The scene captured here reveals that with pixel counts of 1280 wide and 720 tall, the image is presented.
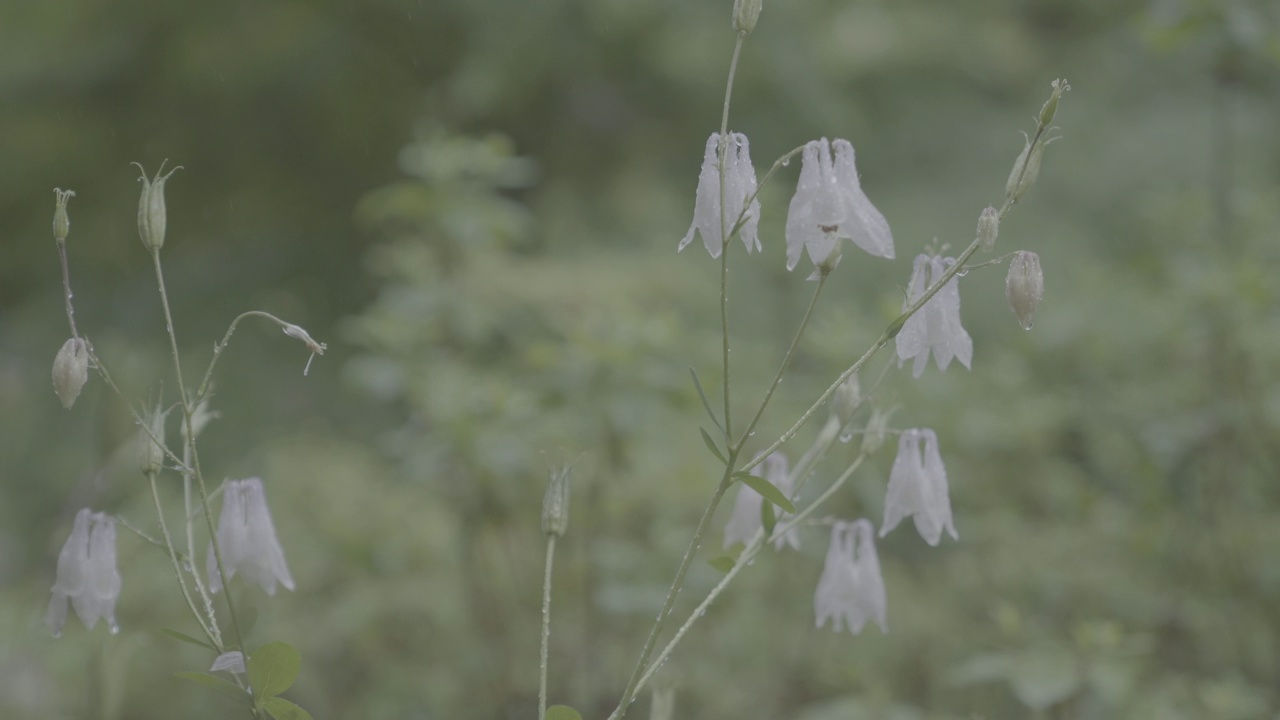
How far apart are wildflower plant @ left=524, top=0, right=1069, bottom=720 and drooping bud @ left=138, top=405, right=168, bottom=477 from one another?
0.36 meters

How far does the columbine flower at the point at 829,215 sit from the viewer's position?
85 centimetres

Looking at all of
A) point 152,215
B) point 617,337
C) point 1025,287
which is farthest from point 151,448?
point 617,337

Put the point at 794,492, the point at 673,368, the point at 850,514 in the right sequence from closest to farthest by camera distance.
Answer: the point at 794,492 < the point at 673,368 < the point at 850,514

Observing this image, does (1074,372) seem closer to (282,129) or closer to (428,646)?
(428,646)

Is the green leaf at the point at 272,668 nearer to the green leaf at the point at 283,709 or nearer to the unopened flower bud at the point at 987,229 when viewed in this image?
the green leaf at the point at 283,709

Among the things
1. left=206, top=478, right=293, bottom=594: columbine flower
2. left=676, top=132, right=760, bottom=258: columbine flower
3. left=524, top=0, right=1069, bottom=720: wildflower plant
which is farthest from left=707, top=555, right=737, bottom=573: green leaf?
left=206, top=478, right=293, bottom=594: columbine flower

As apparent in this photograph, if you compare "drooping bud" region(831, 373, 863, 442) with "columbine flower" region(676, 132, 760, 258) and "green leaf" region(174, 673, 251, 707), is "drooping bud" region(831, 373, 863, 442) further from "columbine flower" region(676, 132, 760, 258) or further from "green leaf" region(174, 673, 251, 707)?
"green leaf" region(174, 673, 251, 707)

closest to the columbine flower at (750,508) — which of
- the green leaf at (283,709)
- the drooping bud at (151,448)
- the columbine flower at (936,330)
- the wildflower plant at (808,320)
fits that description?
the wildflower plant at (808,320)

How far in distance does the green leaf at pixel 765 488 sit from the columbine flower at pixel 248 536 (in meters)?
0.49

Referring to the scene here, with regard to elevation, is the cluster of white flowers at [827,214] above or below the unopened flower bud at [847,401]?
above

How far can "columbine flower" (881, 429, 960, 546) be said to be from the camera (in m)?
1.02

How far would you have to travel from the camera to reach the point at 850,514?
2.40 meters

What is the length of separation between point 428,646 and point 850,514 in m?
1.03

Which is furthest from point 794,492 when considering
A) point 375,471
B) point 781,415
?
point 375,471
